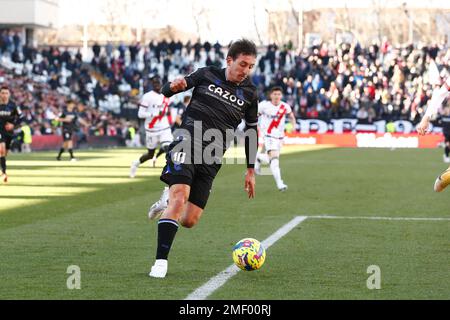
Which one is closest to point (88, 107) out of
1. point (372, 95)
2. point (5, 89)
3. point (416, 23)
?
point (372, 95)

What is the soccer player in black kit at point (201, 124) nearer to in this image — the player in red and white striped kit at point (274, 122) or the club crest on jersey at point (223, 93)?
the club crest on jersey at point (223, 93)

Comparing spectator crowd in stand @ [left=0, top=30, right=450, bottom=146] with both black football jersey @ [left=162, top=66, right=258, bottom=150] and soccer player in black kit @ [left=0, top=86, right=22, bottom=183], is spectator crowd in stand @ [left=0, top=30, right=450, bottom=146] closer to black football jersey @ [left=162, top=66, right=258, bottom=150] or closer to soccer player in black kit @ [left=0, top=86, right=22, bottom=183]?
soccer player in black kit @ [left=0, top=86, right=22, bottom=183]

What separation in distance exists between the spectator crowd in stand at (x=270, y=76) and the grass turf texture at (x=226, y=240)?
31.8m

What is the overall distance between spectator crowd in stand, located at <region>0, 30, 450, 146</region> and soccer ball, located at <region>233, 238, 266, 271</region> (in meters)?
44.0

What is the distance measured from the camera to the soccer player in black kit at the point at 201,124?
31.8 feet

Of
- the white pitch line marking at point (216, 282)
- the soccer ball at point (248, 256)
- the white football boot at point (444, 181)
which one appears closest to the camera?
the white pitch line marking at point (216, 282)

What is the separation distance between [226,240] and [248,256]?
2.80m

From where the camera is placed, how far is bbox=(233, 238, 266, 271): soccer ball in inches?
390

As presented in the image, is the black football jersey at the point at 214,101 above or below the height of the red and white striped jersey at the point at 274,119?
above

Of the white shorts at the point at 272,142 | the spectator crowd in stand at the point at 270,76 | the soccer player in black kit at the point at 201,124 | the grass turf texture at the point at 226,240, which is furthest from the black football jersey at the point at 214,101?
the spectator crowd in stand at the point at 270,76

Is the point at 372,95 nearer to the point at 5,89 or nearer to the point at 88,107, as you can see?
the point at 88,107

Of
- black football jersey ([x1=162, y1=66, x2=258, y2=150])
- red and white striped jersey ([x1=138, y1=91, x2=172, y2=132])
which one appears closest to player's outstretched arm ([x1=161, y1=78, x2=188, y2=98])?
black football jersey ([x1=162, y1=66, x2=258, y2=150])

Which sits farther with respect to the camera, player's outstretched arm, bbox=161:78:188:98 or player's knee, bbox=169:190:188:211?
player's knee, bbox=169:190:188:211

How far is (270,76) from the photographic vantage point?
6056cm
